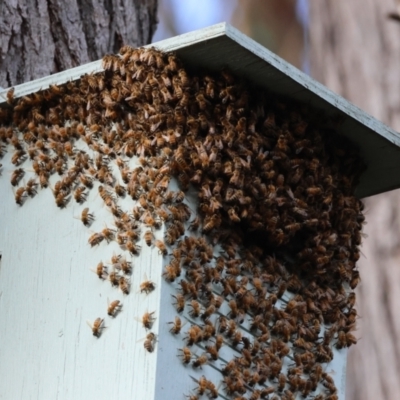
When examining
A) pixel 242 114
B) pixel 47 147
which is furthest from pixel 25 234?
pixel 242 114

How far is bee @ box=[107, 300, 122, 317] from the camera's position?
11.2ft

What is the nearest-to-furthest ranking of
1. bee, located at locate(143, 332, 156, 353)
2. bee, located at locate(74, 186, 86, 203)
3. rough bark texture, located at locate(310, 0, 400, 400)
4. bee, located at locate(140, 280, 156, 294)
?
bee, located at locate(143, 332, 156, 353), bee, located at locate(140, 280, 156, 294), bee, located at locate(74, 186, 86, 203), rough bark texture, located at locate(310, 0, 400, 400)

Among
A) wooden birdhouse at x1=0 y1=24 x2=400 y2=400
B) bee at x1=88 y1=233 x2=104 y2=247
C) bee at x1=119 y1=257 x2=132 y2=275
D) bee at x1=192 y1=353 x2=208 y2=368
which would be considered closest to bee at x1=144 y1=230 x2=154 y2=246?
wooden birdhouse at x1=0 y1=24 x2=400 y2=400

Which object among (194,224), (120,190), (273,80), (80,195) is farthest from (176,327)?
(273,80)

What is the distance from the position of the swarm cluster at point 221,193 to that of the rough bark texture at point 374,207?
2.52m

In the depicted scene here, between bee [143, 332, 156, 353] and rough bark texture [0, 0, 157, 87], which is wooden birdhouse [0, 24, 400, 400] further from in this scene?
rough bark texture [0, 0, 157, 87]

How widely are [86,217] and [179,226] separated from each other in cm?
39

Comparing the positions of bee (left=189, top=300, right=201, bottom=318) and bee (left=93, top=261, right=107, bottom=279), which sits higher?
bee (left=93, top=261, right=107, bottom=279)

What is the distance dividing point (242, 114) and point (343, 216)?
696 millimetres

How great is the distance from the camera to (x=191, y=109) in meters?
3.64

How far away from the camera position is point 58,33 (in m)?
5.34

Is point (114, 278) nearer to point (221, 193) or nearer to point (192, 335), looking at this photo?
point (192, 335)

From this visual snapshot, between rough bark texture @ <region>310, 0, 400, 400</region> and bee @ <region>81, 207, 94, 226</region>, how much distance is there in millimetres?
3324

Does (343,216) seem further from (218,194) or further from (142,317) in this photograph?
(142,317)
